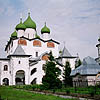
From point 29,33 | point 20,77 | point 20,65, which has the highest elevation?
point 29,33

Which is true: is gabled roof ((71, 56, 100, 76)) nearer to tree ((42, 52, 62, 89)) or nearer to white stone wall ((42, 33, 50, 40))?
tree ((42, 52, 62, 89))

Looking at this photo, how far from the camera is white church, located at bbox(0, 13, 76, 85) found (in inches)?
1206

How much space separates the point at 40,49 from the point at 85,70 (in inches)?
595

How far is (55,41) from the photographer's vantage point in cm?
3794

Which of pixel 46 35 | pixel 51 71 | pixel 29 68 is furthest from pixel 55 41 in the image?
pixel 51 71

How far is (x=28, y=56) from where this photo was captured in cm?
3098

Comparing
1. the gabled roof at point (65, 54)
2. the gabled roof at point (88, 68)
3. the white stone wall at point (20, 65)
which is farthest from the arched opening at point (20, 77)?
the gabled roof at point (88, 68)

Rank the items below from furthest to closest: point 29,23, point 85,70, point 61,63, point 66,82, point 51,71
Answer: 1. point 29,23
2. point 61,63
3. point 66,82
4. point 85,70
5. point 51,71

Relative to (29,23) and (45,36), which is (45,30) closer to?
(45,36)

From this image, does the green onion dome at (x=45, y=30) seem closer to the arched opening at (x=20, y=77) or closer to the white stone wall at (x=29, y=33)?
the white stone wall at (x=29, y=33)

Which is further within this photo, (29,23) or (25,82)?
(29,23)

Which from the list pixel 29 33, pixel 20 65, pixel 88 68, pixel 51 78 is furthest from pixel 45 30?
pixel 51 78

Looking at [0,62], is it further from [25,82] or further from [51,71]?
[51,71]

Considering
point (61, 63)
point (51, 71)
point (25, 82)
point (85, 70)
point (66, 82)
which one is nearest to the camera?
point (51, 71)
